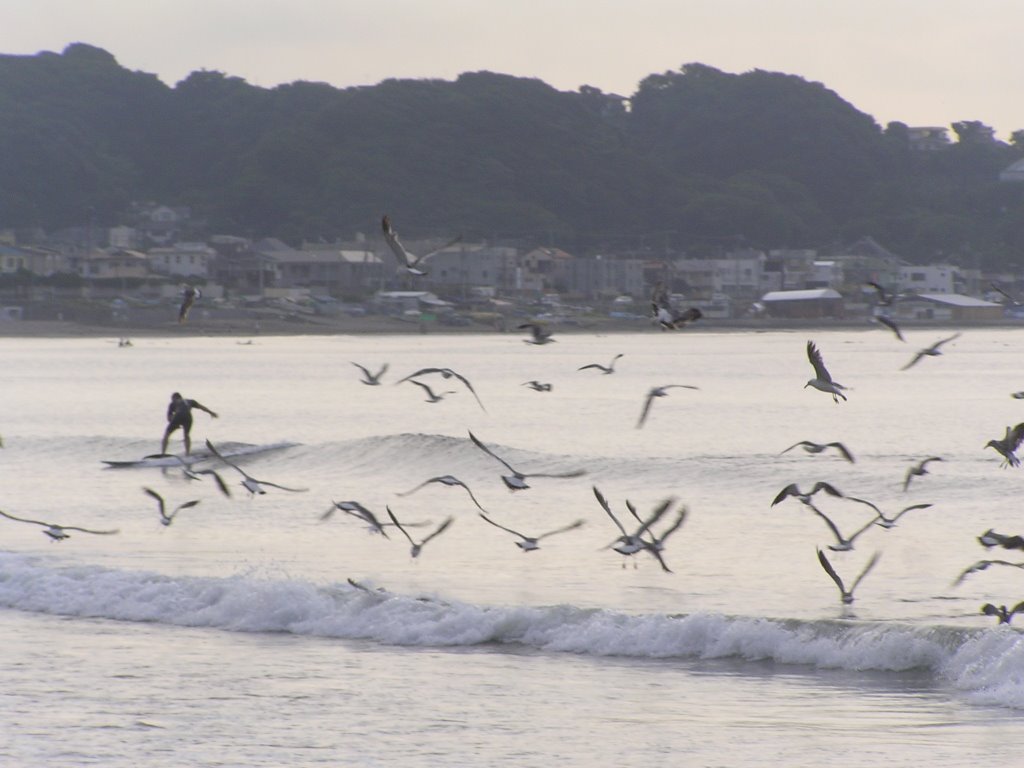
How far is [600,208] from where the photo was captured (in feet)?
579

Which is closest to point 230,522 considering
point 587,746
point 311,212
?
point 587,746

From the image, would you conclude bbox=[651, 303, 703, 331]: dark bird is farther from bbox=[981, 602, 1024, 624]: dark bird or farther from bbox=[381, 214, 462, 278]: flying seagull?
bbox=[981, 602, 1024, 624]: dark bird

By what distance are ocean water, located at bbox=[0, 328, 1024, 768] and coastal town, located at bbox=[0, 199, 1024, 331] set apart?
92.0 meters

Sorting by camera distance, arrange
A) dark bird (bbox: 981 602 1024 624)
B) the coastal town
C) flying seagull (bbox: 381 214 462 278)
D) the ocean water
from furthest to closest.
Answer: the coastal town, dark bird (bbox: 981 602 1024 624), flying seagull (bbox: 381 214 462 278), the ocean water

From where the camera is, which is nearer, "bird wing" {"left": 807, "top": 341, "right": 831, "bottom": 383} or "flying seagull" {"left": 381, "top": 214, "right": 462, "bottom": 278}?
Answer: "flying seagull" {"left": 381, "top": 214, "right": 462, "bottom": 278}

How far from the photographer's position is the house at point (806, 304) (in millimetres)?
146500

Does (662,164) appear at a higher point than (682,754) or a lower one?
higher

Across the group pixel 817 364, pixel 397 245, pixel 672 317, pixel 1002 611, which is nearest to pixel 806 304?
pixel 672 317

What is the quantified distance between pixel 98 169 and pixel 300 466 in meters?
162

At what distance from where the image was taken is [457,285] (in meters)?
155

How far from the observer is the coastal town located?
136875mm

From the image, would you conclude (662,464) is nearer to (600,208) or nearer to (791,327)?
(791,327)

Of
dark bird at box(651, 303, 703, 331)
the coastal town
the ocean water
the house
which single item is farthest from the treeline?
dark bird at box(651, 303, 703, 331)

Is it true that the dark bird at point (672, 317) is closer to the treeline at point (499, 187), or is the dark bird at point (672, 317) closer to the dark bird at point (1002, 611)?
the dark bird at point (1002, 611)
